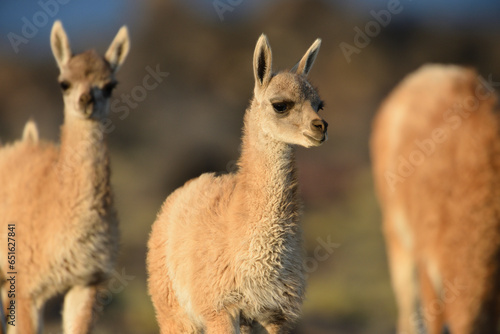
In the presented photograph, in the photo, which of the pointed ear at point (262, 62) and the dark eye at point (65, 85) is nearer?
the pointed ear at point (262, 62)

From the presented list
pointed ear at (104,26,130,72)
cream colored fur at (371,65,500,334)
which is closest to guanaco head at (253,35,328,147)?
pointed ear at (104,26,130,72)

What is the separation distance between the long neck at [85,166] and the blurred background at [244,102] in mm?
809

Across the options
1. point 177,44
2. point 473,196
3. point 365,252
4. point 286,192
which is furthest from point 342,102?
point 286,192

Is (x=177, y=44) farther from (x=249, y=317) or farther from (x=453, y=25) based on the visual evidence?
(x=249, y=317)

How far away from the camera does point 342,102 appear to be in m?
34.6

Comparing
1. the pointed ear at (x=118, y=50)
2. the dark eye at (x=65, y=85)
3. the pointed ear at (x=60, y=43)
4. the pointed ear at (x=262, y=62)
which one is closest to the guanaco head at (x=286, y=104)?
the pointed ear at (x=262, y=62)

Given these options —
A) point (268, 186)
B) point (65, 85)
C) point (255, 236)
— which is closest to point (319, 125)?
point (268, 186)

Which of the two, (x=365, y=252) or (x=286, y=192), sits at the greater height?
(x=286, y=192)

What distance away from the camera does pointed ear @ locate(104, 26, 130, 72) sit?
712cm

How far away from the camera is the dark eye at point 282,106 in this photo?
16.1ft

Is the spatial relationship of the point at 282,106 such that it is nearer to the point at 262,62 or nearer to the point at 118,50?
the point at 262,62

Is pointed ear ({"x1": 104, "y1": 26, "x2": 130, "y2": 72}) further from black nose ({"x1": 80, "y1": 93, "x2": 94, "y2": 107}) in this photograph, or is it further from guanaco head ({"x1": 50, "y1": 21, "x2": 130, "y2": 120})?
black nose ({"x1": 80, "y1": 93, "x2": 94, "y2": 107})

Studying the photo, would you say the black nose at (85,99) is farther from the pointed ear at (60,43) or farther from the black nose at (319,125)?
the black nose at (319,125)

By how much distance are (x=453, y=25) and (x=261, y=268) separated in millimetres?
37562
